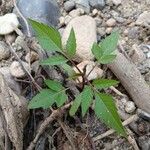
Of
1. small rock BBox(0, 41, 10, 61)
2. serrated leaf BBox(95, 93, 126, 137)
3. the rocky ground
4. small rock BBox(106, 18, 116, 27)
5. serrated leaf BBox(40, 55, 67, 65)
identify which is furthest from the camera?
small rock BBox(106, 18, 116, 27)

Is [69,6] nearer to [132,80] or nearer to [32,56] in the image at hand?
[32,56]

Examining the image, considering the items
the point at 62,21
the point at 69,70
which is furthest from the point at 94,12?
Result: the point at 69,70

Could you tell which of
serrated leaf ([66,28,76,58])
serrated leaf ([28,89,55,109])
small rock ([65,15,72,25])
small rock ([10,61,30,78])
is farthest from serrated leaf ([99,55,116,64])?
small rock ([65,15,72,25])

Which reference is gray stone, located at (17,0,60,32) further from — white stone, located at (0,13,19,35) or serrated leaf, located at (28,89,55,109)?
serrated leaf, located at (28,89,55,109)

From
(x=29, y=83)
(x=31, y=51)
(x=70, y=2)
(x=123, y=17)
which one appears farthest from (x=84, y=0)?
(x=29, y=83)

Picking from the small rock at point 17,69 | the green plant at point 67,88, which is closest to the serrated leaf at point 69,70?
the green plant at point 67,88

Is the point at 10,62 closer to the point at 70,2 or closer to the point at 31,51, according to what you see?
the point at 31,51

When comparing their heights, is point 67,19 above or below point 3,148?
above

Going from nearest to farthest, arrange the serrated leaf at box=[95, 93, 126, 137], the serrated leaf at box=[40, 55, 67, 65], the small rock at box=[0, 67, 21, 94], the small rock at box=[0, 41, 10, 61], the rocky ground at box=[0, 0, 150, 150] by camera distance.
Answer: the serrated leaf at box=[95, 93, 126, 137] < the serrated leaf at box=[40, 55, 67, 65] < the rocky ground at box=[0, 0, 150, 150] < the small rock at box=[0, 67, 21, 94] < the small rock at box=[0, 41, 10, 61]
